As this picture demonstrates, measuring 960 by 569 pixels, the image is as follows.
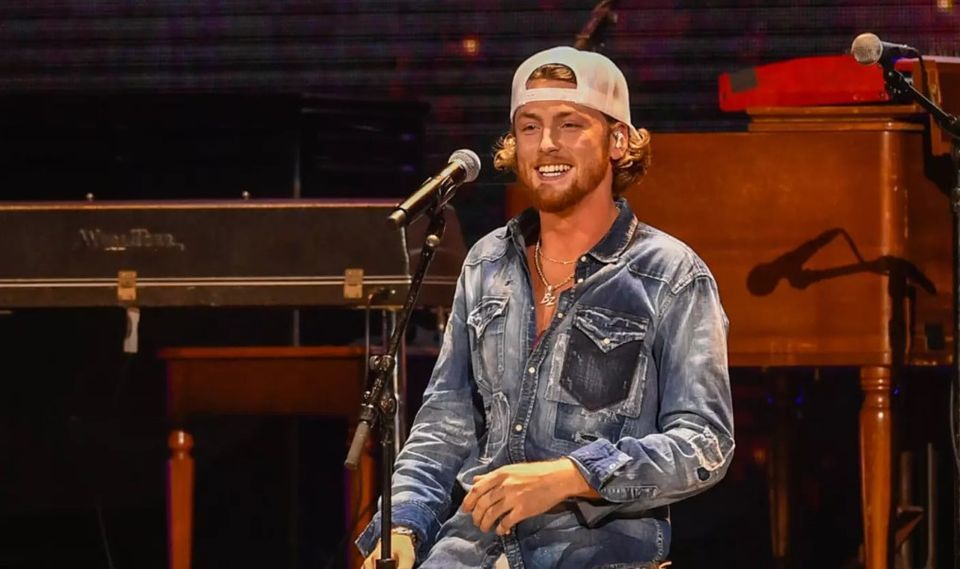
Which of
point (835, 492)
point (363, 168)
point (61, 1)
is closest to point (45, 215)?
point (363, 168)

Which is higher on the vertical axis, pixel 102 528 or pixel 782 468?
pixel 782 468

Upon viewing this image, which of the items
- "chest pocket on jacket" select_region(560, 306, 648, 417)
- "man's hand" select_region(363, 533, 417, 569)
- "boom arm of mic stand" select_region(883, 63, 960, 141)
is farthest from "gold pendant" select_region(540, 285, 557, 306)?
"boom arm of mic stand" select_region(883, 63, 960, 141)

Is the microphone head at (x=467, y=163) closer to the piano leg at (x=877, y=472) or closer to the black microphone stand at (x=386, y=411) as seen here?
the black microphone stand at (x=386, y=411)

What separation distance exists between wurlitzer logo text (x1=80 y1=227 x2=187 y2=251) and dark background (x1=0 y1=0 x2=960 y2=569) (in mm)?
764

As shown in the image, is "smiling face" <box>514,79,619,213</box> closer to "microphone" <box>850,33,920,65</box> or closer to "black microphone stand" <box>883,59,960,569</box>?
"microphone" <box>850,33,920,65</box>

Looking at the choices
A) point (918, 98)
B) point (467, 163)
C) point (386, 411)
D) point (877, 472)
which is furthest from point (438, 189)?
point (877, 472)

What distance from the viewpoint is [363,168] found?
5.29 m

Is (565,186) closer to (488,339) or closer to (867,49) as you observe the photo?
(488,339)

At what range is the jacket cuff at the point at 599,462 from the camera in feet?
8.80

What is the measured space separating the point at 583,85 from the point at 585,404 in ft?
1.99

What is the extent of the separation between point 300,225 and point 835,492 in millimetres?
2181

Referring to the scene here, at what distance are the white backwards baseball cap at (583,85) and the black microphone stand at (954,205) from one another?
2.43 ft

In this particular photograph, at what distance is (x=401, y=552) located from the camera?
9.28ft

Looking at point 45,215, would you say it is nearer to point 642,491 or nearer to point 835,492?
point 642,491
